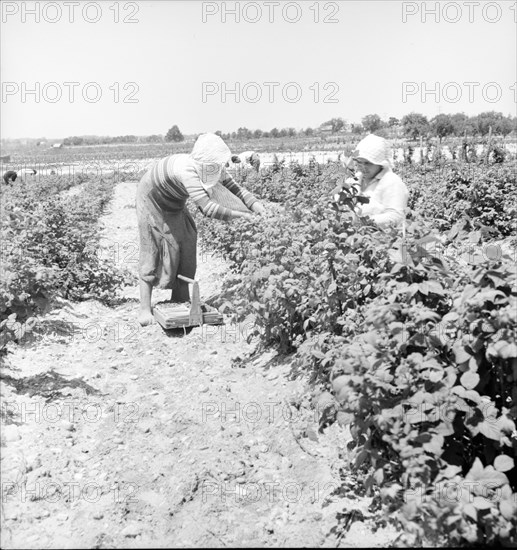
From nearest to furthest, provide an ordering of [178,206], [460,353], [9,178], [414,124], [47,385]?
[460,353] → [47,385] → [178,206] → [9,178] → [414,124]

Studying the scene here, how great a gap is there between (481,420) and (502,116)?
53.1m

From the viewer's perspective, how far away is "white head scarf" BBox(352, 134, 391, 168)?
12.9ft

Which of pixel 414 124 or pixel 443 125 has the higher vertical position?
pixel 443 125

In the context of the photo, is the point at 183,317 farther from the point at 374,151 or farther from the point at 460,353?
the point at 460,353

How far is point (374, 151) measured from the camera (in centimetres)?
393

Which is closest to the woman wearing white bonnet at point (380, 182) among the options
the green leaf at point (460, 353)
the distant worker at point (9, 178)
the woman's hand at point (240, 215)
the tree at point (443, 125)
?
the woman's hand at point (240, 215)

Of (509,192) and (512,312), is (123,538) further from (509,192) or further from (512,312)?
(509,192)

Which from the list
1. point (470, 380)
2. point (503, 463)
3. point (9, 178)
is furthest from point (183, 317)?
point (9, 178)

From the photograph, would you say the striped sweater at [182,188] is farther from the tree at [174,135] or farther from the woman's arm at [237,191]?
the tree at [174,135]

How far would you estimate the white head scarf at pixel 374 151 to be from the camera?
12.9ft

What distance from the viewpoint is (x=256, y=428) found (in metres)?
3.57

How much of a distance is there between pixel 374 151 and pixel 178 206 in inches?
76.1

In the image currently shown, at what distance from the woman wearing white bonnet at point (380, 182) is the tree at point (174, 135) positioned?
55.5 m

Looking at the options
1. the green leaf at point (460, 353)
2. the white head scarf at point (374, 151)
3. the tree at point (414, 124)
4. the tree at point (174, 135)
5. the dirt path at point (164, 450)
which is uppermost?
the tree at point (174, 135)
